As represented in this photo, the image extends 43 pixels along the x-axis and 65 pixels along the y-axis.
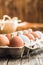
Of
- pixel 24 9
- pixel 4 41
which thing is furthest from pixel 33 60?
pixel 24 9

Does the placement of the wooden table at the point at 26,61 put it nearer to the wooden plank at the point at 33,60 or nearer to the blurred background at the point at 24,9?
the wooden plank at the point at 33,60

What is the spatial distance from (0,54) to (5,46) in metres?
0.04

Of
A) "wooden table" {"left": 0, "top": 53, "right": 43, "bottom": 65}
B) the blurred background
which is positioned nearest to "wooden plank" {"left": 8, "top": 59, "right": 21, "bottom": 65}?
"wooden table" {"left": 0, "top": 53, "right": 43, "bottom": 65}

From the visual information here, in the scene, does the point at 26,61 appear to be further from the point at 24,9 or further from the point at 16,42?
the point at 24,9

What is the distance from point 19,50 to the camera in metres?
0.89

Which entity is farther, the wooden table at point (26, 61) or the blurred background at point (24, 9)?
the blurred background at point (24, 9)

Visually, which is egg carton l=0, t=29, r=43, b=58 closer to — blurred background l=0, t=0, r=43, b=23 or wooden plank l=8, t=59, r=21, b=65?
wooden plank l=8, t=59, r=21, b=65

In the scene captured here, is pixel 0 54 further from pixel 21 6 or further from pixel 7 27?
pixel 21 6

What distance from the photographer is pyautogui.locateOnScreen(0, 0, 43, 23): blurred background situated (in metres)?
3.49

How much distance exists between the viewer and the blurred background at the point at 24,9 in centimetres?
349

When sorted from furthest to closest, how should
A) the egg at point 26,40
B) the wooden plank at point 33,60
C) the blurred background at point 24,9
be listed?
the blurred background at point 24,9
the egg at point 26,40
the wooden plank at point 33,60

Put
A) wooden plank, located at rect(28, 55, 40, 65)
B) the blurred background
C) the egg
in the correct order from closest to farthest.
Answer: wooden plank, located at rect(28, 55, 40, 65) → the egg → the blurred background

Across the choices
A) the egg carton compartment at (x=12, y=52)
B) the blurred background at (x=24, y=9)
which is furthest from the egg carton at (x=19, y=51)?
the blurred background at (x=24, y=9)

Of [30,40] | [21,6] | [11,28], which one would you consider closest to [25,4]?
[21,6]
